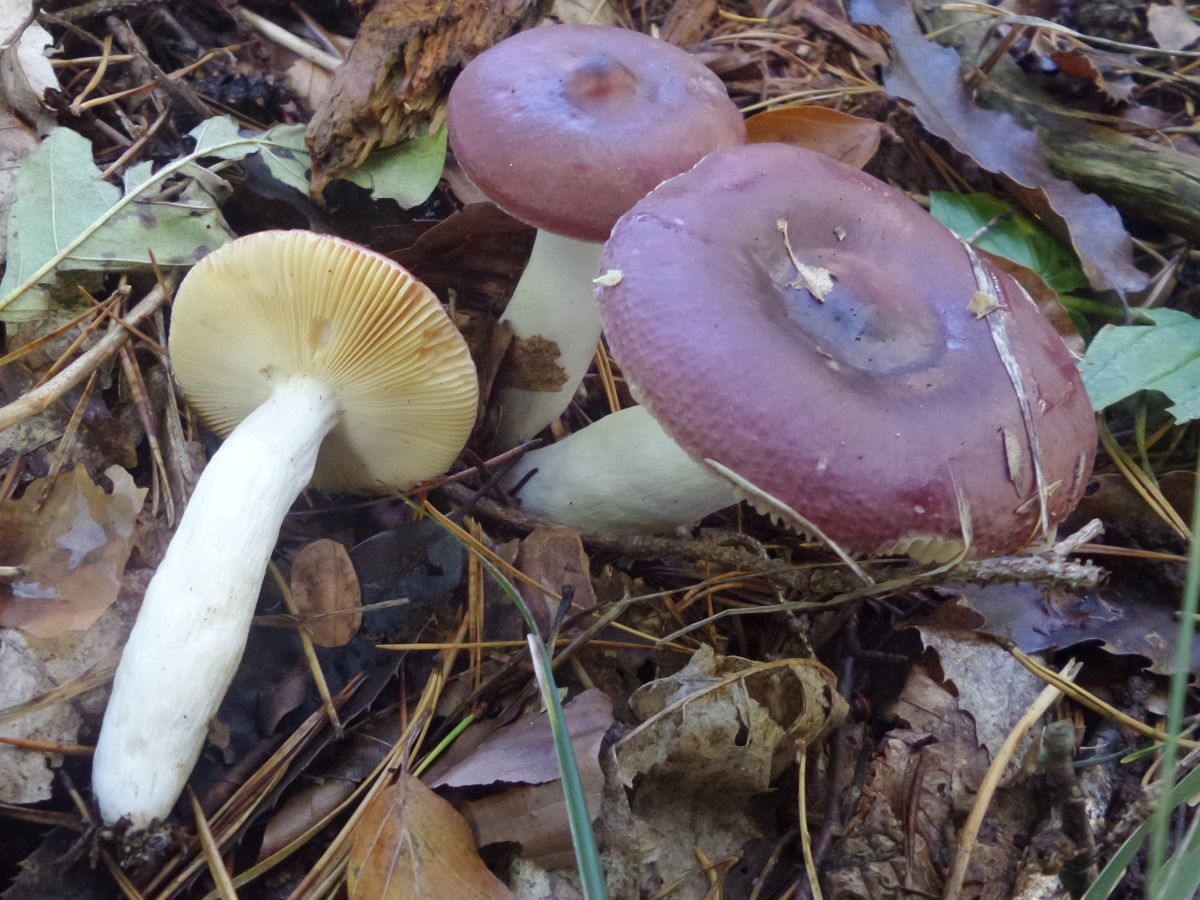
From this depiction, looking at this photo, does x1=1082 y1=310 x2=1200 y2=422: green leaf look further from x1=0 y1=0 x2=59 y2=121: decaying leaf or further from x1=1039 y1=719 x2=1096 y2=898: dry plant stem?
x1=0 y1=0 x2=59 y2=121: decaying leaf

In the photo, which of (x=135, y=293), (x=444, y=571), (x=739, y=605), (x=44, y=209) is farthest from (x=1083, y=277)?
(x=44, y=209)

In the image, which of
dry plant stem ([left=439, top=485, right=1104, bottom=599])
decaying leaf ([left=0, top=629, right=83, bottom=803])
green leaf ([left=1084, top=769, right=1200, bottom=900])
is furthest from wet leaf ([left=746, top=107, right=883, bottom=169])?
decaying leaf ([left=0, top=629, right=83, bottom=803])

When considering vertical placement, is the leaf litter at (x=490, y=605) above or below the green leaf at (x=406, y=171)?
below

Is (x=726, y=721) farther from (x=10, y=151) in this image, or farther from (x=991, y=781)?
(x=10, y=151)

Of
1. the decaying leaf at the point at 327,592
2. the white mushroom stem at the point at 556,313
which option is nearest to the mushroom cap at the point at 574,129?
the white mushroom stem at the point at 556,313

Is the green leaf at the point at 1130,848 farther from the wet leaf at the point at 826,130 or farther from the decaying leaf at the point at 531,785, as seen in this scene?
the wet leaf at the point at 826,130
